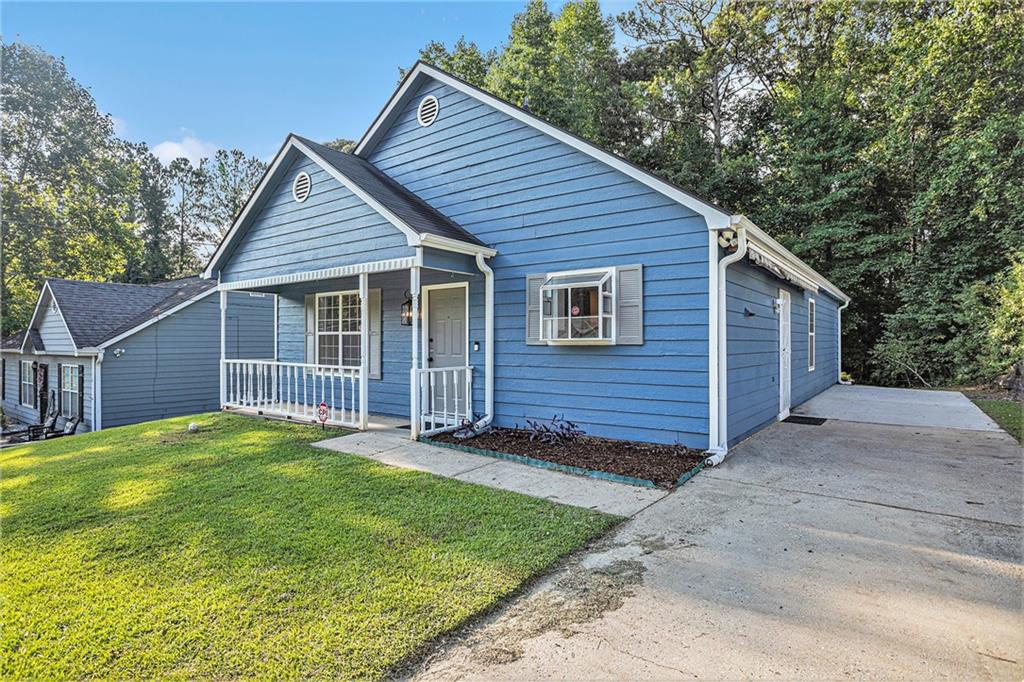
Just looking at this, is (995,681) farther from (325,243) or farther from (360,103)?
(360,103)

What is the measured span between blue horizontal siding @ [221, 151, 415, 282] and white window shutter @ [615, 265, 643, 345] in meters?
2.74

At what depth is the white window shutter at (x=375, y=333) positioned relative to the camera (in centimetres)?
866

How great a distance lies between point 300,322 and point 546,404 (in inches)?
227

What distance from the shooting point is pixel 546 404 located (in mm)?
6688

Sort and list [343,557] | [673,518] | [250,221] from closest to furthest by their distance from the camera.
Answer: [343,557]
[673,518]
[250,221]

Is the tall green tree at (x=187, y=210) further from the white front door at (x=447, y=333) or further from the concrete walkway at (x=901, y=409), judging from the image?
the concrete walkway at (x=901, y=409)

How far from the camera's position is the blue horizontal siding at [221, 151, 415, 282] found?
22.5 feet

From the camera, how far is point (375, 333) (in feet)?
28.6

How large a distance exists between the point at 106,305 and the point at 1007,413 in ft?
66.4

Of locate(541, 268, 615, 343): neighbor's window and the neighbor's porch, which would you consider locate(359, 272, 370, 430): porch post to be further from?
locate(541, 268, 615, 343): neighbor's window

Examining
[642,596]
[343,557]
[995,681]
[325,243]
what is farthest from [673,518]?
[325,243]

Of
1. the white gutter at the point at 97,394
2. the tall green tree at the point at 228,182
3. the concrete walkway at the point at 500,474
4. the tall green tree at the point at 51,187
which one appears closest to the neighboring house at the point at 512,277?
the concrete walkway at the point at 500,474

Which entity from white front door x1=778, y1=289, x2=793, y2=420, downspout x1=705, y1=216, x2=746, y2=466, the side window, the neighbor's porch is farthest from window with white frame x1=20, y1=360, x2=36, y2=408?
white front door x1=778, y1=289, x2=793, y2=420

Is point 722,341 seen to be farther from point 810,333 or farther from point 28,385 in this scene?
point 28,385
